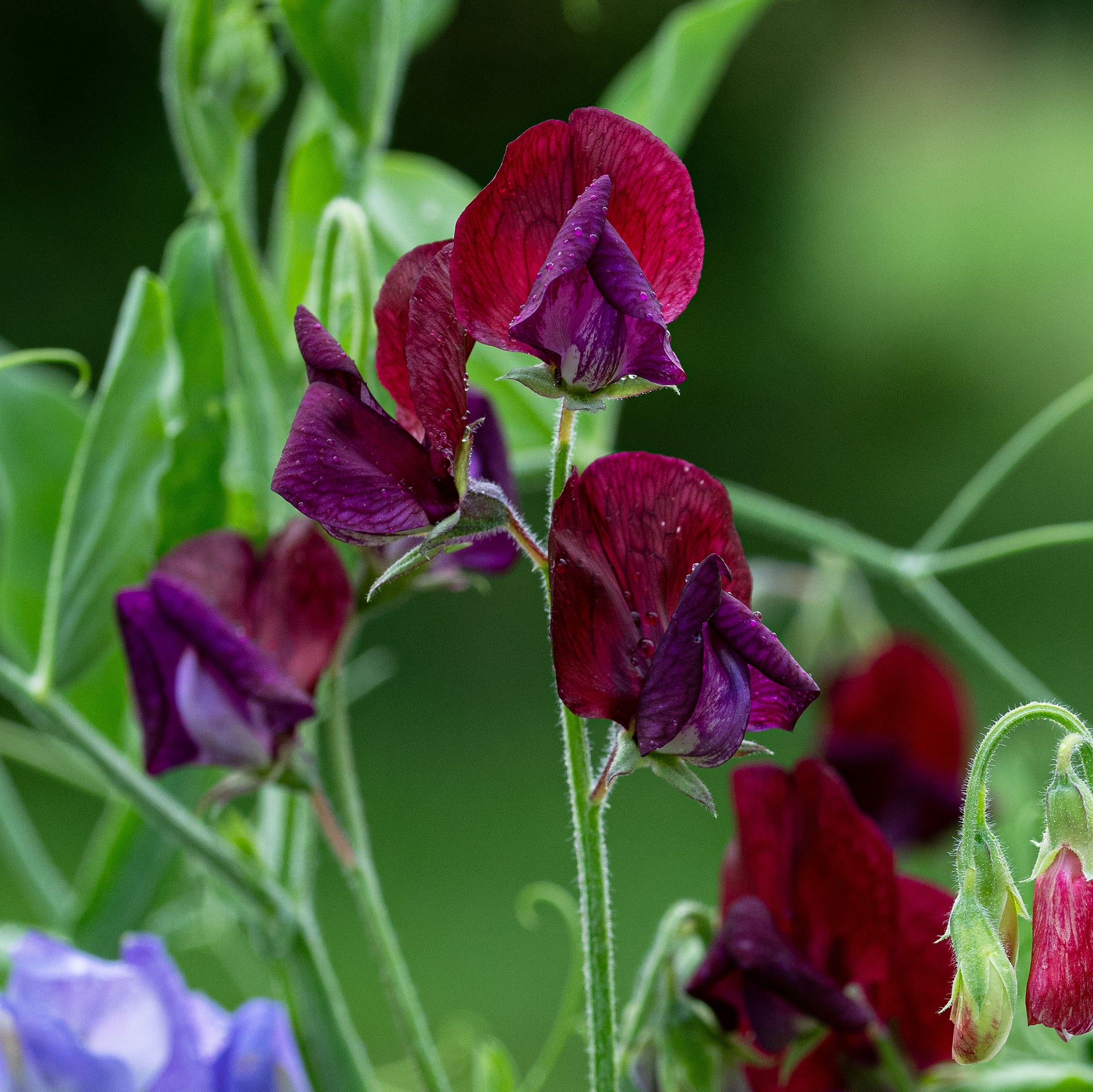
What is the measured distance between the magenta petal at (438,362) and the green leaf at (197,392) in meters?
0.18

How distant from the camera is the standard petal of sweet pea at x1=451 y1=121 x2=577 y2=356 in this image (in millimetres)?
212

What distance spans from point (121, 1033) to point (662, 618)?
0.16 m

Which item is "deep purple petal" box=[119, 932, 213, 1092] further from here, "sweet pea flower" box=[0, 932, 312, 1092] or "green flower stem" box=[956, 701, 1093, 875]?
"green flower stem" box=[956, 701, 1093, 875]

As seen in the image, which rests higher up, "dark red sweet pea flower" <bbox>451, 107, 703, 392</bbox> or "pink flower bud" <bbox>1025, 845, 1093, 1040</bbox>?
"dark red sweet pea flower" <bbox>451, 107, 703, 392</bbox>

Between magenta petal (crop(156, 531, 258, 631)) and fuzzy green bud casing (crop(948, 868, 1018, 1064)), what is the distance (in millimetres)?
193

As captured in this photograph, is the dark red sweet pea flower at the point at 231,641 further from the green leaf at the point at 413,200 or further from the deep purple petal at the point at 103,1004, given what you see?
the green leaf at the point at 413,200

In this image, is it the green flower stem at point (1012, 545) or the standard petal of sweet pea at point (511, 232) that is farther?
the green flower stem at point (1012, 545)

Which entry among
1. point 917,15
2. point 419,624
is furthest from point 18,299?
point 917,15

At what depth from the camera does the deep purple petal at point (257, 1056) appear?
294 millimetres

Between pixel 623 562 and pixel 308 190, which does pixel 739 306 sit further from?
pixel 623 562

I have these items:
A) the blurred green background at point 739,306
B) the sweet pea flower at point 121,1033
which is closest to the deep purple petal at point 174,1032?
the sweet pea flower at point 121,1033

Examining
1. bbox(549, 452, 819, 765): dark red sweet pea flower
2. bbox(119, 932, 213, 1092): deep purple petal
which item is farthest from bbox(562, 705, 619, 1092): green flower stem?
bbox(119, 932, 213, 1092): deep purple petal

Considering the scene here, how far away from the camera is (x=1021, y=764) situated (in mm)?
476

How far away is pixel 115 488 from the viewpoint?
38 centimetres
